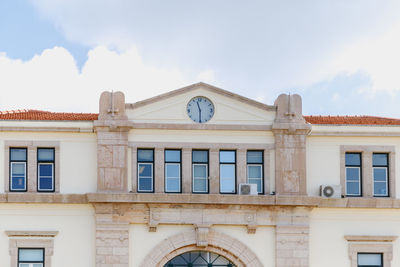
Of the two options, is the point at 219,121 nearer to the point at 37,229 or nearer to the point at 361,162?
the point at 361,162

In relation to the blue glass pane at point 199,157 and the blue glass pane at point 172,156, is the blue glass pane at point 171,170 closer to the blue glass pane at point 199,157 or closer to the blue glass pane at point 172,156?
the blue glass pane at point 172,156

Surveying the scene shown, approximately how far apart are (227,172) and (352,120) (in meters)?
5.11

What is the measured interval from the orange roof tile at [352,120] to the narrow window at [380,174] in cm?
126

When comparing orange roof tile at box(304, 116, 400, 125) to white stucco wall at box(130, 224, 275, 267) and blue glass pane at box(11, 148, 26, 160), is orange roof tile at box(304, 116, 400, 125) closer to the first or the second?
white stucco wall at box(130, 224, 275, 267)

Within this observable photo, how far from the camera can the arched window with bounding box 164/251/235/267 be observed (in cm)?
2669

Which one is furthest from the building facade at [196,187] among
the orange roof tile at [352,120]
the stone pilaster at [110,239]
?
the orange roof tile at [352,120]

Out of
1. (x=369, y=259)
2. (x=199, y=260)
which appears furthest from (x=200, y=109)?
(x=369, y=259)

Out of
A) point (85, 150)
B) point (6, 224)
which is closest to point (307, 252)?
point (85, 150)

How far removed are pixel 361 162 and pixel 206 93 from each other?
5.73 m

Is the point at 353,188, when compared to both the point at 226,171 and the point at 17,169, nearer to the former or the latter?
the point at 226,171

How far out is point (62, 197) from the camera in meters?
26.1

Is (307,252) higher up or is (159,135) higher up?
(159,135)

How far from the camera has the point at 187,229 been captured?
26.5 m

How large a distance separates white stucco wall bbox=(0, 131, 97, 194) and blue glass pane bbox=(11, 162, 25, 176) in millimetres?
265
